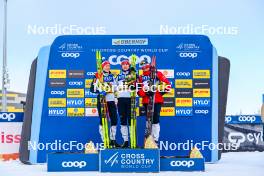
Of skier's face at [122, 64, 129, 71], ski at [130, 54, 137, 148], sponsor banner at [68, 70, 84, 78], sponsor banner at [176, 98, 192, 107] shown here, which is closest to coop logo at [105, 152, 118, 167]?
ski at [130, 54, 137, 148]

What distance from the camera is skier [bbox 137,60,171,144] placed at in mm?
8633

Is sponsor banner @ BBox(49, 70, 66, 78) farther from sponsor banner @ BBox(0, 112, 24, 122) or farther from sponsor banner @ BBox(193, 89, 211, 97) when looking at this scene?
sponsor banner @ BBox(193, 89, 211, 97)

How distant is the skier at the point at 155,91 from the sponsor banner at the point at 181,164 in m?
0.91

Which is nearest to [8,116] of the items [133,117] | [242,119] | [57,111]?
[57,111]

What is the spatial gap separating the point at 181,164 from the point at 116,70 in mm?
2584

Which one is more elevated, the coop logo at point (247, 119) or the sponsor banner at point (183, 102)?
the sponsor banner at point (183, 102)

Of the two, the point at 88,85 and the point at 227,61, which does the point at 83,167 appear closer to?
the point at 88,85

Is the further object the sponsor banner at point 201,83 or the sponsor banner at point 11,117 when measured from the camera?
the sponsor banner at point 11,117

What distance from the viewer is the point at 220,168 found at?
8.42m

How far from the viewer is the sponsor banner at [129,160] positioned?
7.80 m

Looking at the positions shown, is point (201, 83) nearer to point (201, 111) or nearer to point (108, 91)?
point (201, 111)

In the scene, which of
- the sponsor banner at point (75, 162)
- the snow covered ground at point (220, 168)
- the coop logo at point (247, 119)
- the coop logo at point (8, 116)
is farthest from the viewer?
the coop logo at point (247, 119)
